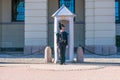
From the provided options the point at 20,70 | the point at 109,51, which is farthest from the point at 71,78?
the point at 109,51

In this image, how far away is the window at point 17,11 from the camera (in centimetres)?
2914

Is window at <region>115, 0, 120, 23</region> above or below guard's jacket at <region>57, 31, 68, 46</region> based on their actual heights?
above

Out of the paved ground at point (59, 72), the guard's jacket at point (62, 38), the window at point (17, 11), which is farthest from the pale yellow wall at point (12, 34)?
the paved ground at point (59, 72)

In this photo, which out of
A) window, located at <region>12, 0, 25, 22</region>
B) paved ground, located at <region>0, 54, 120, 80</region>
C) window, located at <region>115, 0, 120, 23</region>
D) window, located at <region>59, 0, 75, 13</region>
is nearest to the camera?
paved ground, located at <region>0, 54, 120, 80</region>

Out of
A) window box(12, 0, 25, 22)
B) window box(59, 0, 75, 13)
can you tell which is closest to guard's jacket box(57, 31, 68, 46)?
window box(59, 0, 75, 13)

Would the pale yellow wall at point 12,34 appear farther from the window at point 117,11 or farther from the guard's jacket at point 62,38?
the guard's jacket at point 62,38

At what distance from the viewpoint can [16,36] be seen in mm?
28594

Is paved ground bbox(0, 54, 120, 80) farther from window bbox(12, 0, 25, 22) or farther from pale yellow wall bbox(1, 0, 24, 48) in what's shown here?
window bbox(12, 0, 25, 22)

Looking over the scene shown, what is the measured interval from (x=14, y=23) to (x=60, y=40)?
10059 millimetres

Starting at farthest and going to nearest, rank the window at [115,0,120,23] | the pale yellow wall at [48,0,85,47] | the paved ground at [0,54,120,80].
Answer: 1. the window at [115,0,120,23]
2. the pale yellow wall at [48,0,85,47]
3. the paved ground at [0,54,120,80]

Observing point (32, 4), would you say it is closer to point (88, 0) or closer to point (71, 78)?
point (88, 0)

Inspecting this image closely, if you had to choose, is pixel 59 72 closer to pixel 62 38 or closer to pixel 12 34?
pixel 62 38

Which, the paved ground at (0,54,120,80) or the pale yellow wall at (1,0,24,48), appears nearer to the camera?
the paved ground at (0,54,120,80)

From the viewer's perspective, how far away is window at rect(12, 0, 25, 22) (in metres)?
29.1
